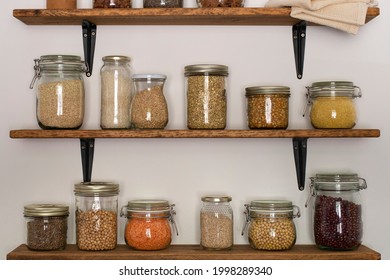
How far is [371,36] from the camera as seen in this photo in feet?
6.93

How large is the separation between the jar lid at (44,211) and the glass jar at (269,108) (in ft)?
2.11

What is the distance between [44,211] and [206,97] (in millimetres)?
601

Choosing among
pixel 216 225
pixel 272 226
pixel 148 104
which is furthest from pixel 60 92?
pixel 272 226

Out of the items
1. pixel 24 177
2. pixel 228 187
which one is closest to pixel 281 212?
pixel 228 187

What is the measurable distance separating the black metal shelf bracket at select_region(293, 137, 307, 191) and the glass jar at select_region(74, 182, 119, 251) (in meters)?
0.59

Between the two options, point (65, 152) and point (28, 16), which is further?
point (65, 152)

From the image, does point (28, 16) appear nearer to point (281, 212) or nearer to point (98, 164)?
point (98, 164)

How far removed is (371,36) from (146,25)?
75 centimetres

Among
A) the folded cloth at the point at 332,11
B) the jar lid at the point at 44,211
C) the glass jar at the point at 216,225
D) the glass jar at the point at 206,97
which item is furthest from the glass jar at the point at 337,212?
the jar lid at the point at 44,211

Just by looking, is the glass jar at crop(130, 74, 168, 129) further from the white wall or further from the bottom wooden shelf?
the bottom wooden shelf

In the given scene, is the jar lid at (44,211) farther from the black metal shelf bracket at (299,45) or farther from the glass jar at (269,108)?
the black metal shelf bracket at (299,45)

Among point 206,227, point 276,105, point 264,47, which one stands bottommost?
point 206,227

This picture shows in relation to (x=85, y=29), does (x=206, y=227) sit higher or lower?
lower

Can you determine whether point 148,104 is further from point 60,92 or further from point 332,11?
point 332,11
